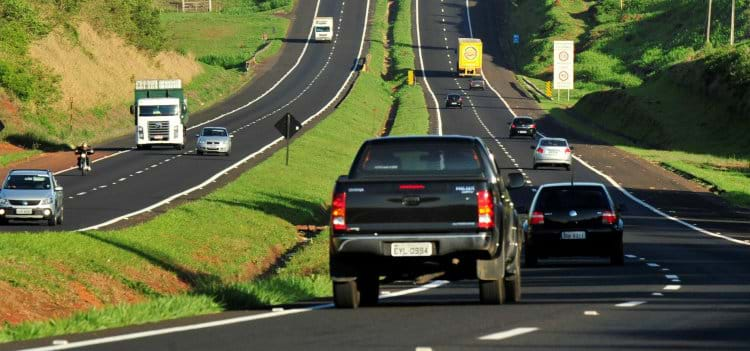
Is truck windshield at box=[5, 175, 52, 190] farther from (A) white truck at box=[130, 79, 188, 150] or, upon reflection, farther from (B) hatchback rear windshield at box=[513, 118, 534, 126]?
(B) hatchback rear windshield at box=[513, 118, 534, 126]

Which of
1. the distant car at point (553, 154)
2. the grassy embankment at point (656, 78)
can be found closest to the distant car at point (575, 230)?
the grassy embankment at point (656, 78)

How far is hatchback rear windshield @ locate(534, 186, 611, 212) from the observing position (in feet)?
102

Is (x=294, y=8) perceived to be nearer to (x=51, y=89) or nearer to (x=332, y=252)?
(x=51, y=89)

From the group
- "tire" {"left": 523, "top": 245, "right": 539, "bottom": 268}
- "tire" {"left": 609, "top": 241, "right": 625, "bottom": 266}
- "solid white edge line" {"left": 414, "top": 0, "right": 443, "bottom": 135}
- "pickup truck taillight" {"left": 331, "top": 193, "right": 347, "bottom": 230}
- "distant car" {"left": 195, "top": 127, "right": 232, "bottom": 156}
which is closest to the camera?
"pickup truck taillight" {"left": 331, "top": 193, "right": 347, "bottom": 230}

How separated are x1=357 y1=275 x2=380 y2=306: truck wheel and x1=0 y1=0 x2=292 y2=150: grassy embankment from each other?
5927 cm

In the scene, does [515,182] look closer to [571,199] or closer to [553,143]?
[571,199]

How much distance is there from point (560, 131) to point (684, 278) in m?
75.4

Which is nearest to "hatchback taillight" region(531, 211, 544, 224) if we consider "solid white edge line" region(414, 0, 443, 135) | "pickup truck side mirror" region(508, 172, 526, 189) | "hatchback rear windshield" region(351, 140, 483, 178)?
"pickup truck side mirror" region(508, 172, 526, 189)

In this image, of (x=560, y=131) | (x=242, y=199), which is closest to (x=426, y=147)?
(x=242, y=199)

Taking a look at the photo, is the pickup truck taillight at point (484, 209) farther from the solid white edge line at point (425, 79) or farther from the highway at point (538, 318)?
the solid white edge line at point (425, 79)

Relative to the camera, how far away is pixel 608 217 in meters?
30.8

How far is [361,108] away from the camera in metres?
107

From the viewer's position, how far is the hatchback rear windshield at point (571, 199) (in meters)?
31.2

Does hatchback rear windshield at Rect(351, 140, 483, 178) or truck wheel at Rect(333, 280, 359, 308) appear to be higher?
hatchback rear windshield at Rect(351, 140, 483, 178)
